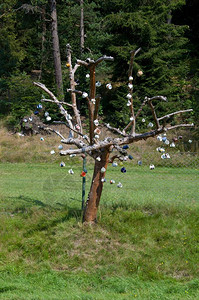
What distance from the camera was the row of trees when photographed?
1838 cm

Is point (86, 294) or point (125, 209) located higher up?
point (125, 209)

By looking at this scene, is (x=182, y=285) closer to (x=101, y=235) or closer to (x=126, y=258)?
(x=126, y=258)

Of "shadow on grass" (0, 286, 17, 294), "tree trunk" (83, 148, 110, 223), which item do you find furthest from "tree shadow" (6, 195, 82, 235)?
"shadow on grass" (0, 286, 17, 294)

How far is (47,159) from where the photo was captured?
1423cm

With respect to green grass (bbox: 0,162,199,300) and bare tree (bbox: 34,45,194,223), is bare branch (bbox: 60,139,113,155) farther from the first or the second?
green grass (bbox: 0,162,199,300)

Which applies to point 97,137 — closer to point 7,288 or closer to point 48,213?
point 48,213

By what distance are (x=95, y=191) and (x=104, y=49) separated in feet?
50.2

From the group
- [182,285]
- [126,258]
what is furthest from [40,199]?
[182,285]

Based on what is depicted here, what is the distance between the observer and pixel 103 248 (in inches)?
258

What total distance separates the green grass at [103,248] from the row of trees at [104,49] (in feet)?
33.3

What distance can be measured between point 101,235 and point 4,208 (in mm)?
2368

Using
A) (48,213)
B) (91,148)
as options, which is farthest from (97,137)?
(48,213)

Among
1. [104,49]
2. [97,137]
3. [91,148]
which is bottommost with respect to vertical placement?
[91,148]

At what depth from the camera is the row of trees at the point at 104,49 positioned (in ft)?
60.3
